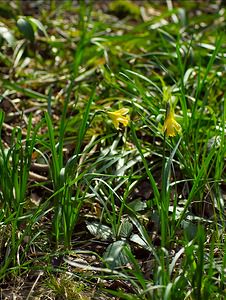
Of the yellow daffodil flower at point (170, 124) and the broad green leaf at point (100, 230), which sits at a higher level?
the yellow daffodil flower at point (170, 124)

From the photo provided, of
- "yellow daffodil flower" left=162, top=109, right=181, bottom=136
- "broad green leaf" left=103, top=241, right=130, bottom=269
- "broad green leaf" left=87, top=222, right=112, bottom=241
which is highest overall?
"yellow daffodil flower" left=162, top=109, right=181, bottom=136

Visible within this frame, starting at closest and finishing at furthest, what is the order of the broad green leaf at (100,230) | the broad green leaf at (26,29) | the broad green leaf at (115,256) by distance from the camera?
the broad green leaf at (115,256), the broad green leaf at (100,230), the broad green leaf at (26,29)

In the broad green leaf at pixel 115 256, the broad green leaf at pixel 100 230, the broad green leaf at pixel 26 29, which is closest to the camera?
the broad green leaf at pixel 115 256

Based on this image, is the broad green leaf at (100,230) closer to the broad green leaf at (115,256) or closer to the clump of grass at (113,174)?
the clump of grass at (113,174)

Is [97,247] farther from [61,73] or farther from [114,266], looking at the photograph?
[61,73]

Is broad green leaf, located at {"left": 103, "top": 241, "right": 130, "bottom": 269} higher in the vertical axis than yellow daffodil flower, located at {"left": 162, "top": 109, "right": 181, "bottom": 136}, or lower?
lower

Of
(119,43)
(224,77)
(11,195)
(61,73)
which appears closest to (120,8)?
(119,43)

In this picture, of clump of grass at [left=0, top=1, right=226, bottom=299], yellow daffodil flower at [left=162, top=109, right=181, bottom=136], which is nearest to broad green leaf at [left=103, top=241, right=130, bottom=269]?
clump of grass at [left=0, top=1, right=226, bottom=299]

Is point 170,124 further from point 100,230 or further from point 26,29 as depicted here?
point 26,29

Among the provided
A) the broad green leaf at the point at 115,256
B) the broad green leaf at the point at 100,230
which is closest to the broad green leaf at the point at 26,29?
the broad green leaf at the point at 100,230

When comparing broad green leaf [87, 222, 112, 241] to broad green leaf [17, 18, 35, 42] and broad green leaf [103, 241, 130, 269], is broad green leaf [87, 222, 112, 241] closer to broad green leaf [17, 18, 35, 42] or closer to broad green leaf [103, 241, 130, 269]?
broad green leaf [103, 241, 130, 269]

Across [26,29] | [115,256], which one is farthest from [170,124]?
[26,29]
